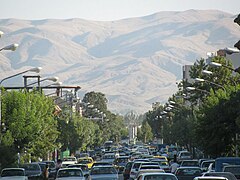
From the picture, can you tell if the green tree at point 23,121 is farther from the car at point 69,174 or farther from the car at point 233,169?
the car at point 233,169

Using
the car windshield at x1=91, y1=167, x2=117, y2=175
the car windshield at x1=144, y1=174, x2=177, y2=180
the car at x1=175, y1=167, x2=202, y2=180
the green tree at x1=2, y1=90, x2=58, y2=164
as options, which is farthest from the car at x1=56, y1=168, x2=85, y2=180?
the green tree at x1=2, y1=90, x2=58, y2=164

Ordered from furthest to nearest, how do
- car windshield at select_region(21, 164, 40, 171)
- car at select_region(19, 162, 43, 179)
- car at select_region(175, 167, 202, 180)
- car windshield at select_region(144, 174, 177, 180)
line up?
car windshield at select_region(21, 164, 40, 171)
car at select_region(19, 162, 43, 179)
car at select_region(175, 167, 202, 180)
car windshield at select_region(144, 174, 177, 180)

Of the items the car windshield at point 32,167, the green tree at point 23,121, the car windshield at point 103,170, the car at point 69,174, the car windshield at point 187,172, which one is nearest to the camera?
the car at point 69,174

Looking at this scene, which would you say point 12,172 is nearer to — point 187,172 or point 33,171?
point 33,171

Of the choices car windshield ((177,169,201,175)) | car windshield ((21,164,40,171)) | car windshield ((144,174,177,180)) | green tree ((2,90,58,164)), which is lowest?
car windshield ((144,174,177,180))

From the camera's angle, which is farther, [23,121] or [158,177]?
[23,121]

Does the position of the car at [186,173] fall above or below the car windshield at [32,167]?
below

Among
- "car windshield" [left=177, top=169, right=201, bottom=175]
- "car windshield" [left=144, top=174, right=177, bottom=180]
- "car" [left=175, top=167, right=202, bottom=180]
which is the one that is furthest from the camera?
"car windshield" [left=177, top=169, right=201, bottom=175]

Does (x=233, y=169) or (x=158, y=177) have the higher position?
(x=233, y=169)

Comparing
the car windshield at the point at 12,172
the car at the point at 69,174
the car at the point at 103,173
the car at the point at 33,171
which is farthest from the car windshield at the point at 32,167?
the car at the point at 69,174

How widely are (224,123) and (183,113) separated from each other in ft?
156

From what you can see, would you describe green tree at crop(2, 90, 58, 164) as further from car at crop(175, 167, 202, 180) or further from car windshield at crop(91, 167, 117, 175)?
car at crop(175, 167, 202, 180)

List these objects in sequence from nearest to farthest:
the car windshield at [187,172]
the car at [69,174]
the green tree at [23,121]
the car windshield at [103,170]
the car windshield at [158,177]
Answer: the car windshield at [158,177] < the car at [69,174] < the car windshield at [103,170] < the car windshield at [187,172] < the green tree at [23,121]

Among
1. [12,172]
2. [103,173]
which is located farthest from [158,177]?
[12,172]
